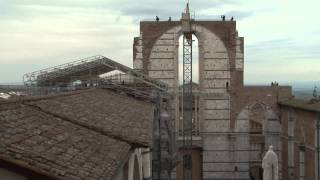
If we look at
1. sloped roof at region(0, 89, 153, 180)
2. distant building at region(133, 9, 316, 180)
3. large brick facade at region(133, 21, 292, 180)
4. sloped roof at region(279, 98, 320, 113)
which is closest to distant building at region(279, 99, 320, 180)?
sloped roof at region(279, 98, 320, 113)

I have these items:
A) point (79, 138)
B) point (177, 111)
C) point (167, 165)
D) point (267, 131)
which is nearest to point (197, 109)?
point (177, 111)

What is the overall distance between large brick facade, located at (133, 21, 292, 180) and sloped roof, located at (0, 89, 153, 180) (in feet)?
85.8

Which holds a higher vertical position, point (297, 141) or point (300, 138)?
point (300, 138)

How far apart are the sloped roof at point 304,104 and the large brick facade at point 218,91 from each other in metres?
1.98

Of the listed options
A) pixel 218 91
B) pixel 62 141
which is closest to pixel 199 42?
pixel 218 91

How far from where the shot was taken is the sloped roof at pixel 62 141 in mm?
6467

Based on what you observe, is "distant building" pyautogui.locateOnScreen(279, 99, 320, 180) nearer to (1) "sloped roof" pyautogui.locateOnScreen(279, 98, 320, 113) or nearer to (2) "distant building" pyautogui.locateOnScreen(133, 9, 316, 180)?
(1) "sloped roof" pyautogui.locateOnScreen(279, 98, 320, 113)

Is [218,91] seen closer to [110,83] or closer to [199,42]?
[199,42]

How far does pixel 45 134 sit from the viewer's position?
818cm

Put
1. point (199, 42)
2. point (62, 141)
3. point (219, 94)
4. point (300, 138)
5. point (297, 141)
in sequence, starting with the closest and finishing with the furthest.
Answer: point (62, 141) → point (300, 138) → point (297, 141) → point (199, 42) → point (219, 94)

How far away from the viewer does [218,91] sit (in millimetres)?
38875

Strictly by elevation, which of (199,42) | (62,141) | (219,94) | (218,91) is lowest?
(62,141)

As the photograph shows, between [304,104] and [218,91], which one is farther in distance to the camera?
[218,91]

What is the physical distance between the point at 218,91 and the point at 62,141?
31.2 metres
